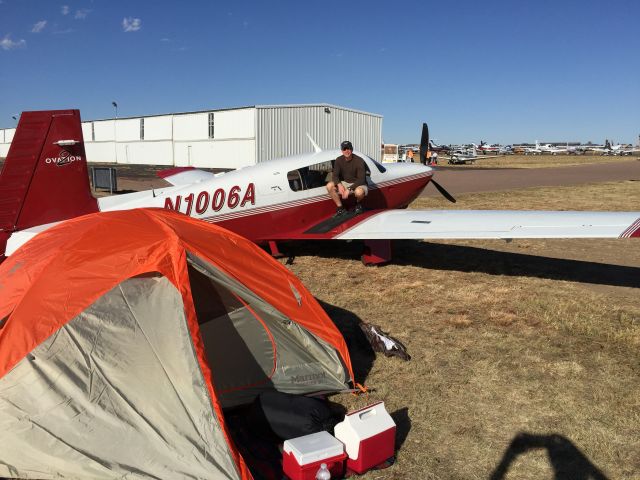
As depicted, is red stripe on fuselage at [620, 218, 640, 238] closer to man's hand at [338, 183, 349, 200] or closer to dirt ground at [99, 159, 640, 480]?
dirt ground at [99, 159, 640, 480]

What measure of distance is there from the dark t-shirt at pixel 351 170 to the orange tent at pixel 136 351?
196 inches

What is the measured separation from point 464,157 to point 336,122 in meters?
23.5

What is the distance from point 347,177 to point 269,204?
5.36 feet

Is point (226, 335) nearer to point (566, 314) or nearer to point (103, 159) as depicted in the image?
point (566, 314)

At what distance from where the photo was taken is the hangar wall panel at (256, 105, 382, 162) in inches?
1350

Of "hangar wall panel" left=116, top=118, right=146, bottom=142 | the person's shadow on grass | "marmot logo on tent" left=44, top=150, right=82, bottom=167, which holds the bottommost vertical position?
the person's shadow on grass

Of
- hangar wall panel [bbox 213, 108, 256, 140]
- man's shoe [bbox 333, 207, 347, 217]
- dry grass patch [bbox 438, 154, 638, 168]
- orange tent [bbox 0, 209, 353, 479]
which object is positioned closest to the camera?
orange tent [bbox 0, 209, 353, 479]

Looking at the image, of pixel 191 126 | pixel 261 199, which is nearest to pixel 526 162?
pixel 191 126

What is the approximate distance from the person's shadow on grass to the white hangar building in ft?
103

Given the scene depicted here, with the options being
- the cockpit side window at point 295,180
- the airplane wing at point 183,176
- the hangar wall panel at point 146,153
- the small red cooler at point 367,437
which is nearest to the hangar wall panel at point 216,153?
the hangar wall panel at point 146,153

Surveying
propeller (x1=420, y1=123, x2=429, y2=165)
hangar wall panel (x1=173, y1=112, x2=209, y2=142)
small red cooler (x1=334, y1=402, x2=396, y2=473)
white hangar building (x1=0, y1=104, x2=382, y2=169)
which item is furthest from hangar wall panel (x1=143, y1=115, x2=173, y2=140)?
small red cooler (x1=334, y1=402, x2=396, y2=473)

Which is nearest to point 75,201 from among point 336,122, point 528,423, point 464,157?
point 528,423

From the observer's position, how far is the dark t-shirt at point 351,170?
9.30 meters

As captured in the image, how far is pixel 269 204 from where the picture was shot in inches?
354
